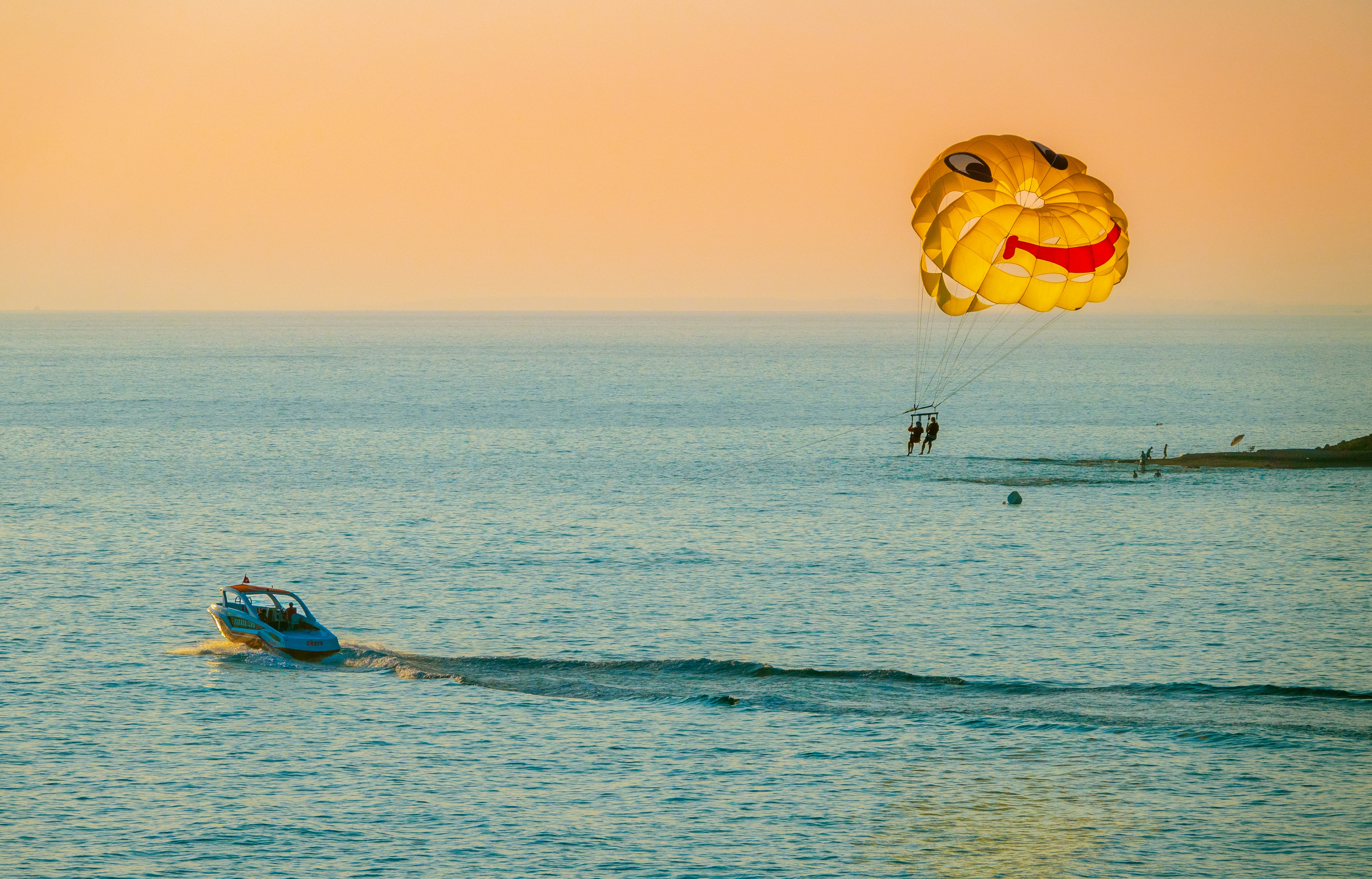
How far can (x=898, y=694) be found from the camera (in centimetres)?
4400

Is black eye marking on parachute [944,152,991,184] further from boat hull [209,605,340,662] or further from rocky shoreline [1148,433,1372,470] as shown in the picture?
rocky shoreline [1148,433,1372,470]

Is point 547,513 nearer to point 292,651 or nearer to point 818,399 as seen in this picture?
point 292,651

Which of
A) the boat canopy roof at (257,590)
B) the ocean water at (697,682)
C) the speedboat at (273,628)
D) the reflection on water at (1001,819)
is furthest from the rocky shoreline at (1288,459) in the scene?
the boat canopy roof at (257,590)

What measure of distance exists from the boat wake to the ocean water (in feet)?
0.49

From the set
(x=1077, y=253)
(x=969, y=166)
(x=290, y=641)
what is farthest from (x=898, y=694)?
(x=290, y=641)

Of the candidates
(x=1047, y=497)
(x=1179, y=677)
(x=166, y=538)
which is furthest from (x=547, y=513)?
(x=1179, y=677)

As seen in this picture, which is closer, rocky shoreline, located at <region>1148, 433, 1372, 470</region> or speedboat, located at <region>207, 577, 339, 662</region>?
speedboat, located at <region>207, 577, 339, 662</region>

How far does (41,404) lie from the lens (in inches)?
6683

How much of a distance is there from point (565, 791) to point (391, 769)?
513 centimetres

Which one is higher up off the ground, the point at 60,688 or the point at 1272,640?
the point at 1272,640

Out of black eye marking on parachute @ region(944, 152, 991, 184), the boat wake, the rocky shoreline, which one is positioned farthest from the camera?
the rocky shoreline

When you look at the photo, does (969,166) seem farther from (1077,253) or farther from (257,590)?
(257,590)

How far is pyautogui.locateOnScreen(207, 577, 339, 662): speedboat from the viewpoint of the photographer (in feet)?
156

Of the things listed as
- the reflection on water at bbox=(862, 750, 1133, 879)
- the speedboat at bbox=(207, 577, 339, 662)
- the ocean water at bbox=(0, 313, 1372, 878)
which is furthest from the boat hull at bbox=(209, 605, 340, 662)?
the reflection on water at bbox=(862, 750, 1133, 879)
